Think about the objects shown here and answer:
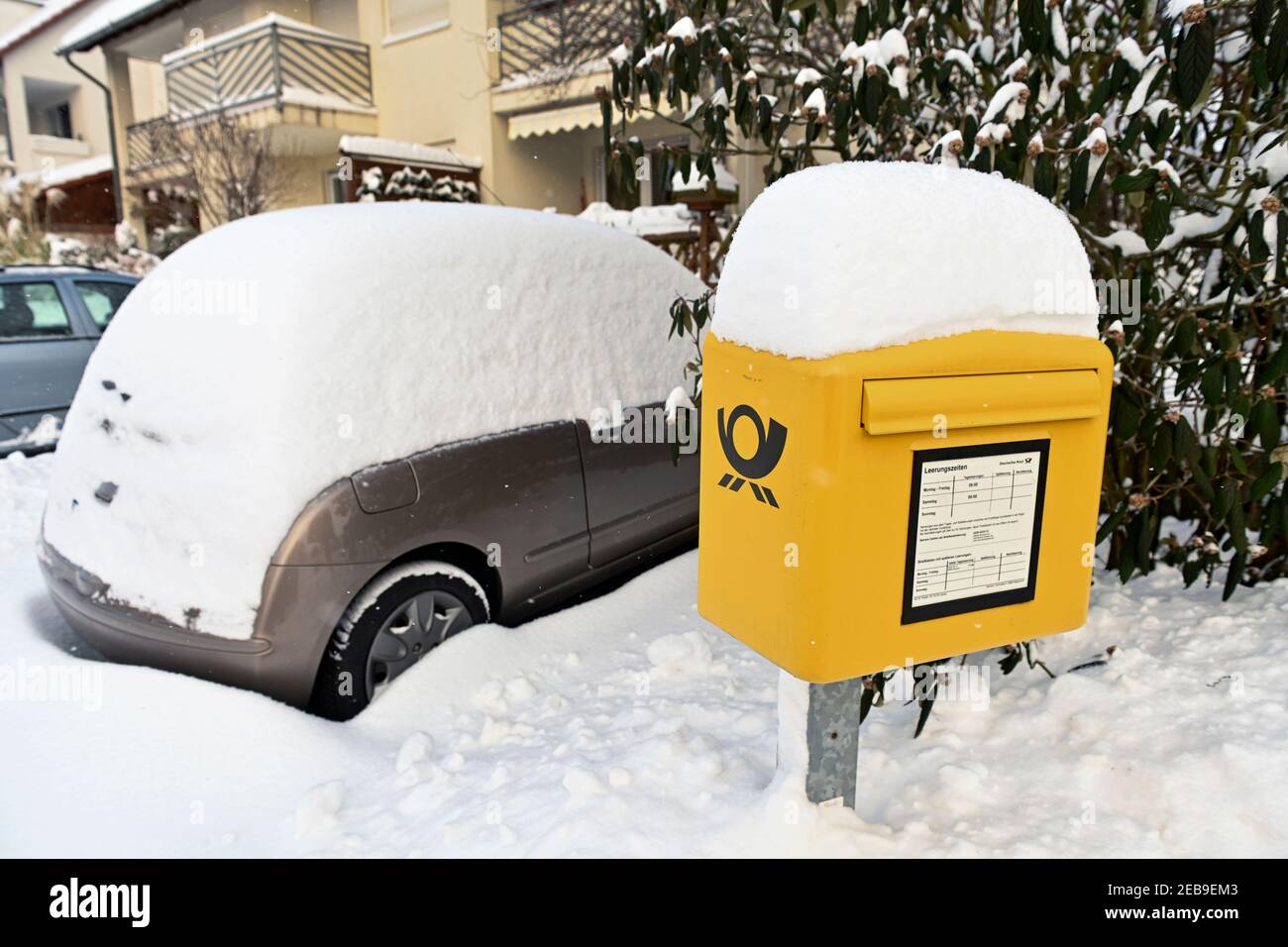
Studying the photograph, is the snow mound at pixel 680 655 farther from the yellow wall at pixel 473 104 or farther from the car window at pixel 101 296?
the yellow wall at pixel 473 104

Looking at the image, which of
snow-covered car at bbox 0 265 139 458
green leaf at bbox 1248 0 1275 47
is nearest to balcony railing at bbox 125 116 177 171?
snow-covered car at bbox 0 265 139 458

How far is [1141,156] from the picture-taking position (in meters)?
3.45

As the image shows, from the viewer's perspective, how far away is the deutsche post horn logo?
1.75 meters

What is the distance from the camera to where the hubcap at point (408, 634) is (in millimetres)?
2869

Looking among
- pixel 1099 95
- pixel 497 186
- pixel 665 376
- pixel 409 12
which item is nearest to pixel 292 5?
pixel 409 12

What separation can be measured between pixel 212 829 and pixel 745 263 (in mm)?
1959

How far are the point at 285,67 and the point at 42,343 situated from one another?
10.00m

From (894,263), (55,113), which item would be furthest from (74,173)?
(894,263)

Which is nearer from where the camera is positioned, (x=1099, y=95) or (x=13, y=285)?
(x=1099, y=95)

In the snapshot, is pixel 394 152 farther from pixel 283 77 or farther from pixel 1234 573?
pixel 1234 573

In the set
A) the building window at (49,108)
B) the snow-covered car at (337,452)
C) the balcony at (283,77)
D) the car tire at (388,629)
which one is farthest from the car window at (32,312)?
the building window at (49,108)

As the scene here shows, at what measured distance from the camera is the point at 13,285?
625 cm

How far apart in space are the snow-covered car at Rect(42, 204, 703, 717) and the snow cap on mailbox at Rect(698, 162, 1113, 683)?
1.30 m

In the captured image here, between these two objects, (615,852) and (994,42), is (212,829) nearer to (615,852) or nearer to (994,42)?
(615,852)
